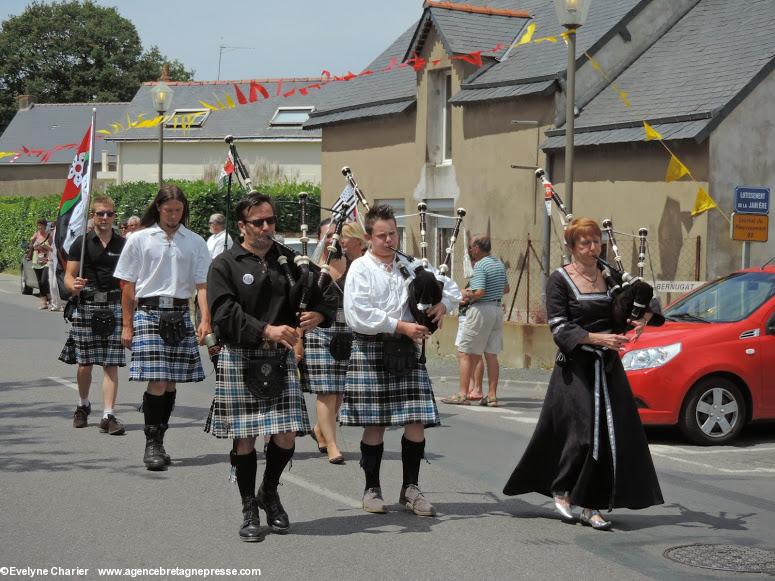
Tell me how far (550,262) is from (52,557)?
51.8 ft

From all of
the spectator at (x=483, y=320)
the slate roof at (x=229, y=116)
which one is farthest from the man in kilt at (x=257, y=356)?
the slate roof at (x=229, y=116)

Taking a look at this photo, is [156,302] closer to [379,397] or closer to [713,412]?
[379,397]

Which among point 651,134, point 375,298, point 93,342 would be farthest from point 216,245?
point 651,134

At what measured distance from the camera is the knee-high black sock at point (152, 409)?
30.1ft

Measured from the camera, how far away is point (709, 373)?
11.1 m

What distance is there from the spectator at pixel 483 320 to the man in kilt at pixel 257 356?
263 inches

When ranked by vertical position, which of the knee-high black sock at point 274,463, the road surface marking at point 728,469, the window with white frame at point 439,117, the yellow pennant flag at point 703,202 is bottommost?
the road surface marking at point 728,469

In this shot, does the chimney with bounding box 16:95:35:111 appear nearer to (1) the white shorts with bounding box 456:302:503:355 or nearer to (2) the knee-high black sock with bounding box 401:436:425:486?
(1) the white shorts with bounding box 456:302:503:355

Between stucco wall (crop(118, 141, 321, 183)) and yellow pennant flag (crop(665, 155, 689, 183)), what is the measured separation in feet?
114

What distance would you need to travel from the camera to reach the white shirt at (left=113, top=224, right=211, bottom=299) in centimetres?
928

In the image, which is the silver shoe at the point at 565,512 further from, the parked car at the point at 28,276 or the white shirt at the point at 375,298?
the parked car at the point at 28,276

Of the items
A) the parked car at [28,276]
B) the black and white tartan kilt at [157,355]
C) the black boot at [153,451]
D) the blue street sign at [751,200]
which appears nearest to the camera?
the black boot at [153,451]

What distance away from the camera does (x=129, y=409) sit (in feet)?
40.4

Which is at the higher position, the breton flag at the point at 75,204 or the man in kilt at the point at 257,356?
the breton flag at the point at 75,204
